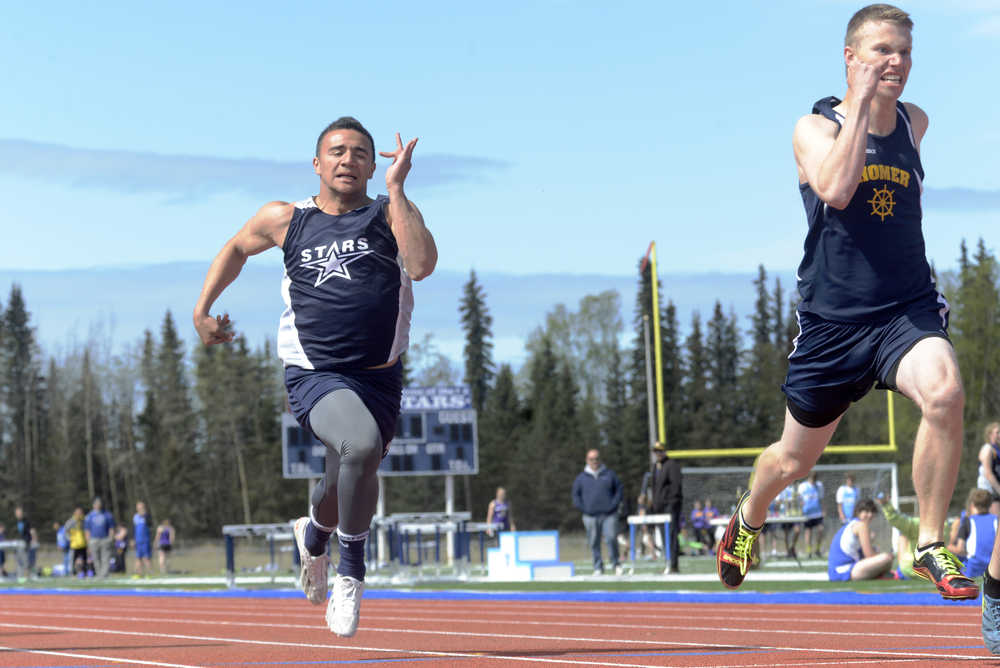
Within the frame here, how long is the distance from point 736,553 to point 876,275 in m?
1.64

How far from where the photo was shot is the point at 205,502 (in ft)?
329

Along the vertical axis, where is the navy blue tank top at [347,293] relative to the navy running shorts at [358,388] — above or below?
above

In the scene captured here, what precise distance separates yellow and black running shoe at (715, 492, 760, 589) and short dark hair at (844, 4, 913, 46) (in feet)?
6.81

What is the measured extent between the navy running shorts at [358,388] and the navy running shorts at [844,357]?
1.79 meters

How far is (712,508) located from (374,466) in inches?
1154

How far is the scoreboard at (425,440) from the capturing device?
32219 millimetres

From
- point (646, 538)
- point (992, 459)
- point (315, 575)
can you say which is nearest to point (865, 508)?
point (992, 459)

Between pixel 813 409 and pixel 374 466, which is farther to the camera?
pixel 374 466

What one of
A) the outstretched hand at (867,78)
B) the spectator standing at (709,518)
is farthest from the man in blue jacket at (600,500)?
the outstretched hand at (867,78)

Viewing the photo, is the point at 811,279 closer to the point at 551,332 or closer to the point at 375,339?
the point at 375,339

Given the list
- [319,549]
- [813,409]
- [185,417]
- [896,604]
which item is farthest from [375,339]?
[185,417]

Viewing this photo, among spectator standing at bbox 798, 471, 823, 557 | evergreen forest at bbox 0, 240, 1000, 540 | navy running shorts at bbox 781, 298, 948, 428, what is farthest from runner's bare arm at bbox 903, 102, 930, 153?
evergreen forest at bbox 0, 240, 1000, 540

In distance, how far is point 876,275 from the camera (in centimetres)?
557

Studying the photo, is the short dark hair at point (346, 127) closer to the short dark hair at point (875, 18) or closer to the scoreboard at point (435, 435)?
the short dark hair at point (875, 18)
